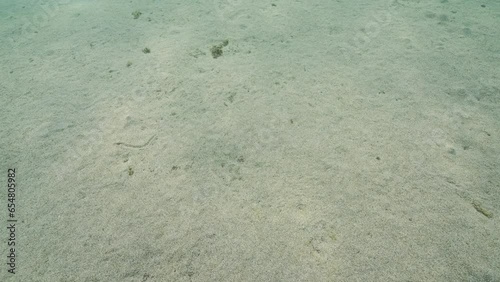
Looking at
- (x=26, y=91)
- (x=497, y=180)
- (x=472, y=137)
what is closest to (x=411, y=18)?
(x=472, y=137)

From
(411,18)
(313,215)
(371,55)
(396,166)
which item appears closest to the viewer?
(313,215)

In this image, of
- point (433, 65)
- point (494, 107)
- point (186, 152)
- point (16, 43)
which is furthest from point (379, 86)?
point (16, 43)

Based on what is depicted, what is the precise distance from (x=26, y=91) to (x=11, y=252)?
347cm

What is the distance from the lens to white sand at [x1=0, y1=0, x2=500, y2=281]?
3.11 metres

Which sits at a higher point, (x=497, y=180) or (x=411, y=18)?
(x=411, y=18)

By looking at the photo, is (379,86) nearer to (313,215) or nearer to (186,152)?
(313,215)

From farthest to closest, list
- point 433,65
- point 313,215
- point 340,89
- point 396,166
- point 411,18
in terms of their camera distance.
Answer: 1. point 411,18
2. point 433,65
3. point 340,89
4. point 396,166
5. point 313,215

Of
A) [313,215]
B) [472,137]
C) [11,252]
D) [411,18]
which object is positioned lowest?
[11,252]

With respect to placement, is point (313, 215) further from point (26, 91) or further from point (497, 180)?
point (26, 91)

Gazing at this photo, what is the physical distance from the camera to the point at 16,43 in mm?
6859

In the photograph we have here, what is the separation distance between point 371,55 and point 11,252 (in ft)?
21.3

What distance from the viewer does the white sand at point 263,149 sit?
3.11 meters

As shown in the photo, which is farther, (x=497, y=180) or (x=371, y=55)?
(x=371, y=55)

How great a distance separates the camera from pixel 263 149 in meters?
4.09
